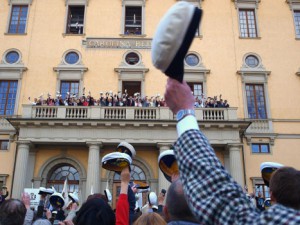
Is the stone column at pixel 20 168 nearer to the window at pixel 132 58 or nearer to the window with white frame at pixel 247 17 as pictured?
the window at pixel 132 58

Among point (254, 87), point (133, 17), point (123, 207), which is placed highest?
point (133, 17)

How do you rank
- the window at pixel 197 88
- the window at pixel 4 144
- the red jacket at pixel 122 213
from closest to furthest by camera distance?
1. the red jacket at pixel 122 213
2. the window at pixel 4 144
3. the window at pixel 197 88

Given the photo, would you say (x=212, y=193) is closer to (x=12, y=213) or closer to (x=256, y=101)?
(x=12, y=213)

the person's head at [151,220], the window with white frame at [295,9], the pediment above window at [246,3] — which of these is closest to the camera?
the person's head at [151,220]

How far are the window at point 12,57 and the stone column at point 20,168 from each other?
7728mm

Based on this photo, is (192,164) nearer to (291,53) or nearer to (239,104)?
(239,104)

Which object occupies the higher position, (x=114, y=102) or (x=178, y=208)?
(x=114, y=102)

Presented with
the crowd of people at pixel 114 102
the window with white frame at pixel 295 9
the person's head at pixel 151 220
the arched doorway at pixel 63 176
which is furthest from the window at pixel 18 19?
the person's head at pixel 151 220

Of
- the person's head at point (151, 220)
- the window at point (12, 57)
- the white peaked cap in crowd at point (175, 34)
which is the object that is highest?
the window at point (12, 57)

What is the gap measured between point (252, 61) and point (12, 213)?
26.0 m

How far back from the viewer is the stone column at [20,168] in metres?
21.0

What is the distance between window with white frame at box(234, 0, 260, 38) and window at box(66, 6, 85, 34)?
503 inches

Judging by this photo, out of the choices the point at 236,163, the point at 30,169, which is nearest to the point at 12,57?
the point at 30,169

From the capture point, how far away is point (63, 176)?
2381cm
